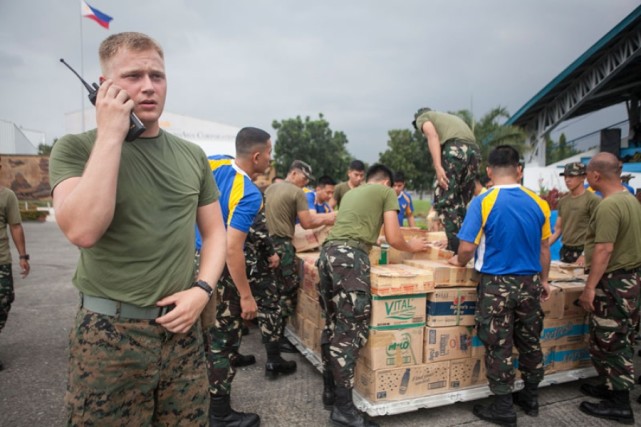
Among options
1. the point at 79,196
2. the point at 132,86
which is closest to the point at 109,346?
the point at 79,196

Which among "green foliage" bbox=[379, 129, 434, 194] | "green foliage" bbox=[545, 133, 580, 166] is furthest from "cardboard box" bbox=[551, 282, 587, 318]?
"green foliage" bbox=[379, 129, 434, 194]

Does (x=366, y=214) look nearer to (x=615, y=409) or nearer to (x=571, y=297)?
(x=571, y=297)

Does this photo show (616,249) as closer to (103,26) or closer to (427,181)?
(103,26)

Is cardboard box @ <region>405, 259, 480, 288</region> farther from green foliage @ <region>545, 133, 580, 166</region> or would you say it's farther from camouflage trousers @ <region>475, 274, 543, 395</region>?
green foliage @ <region>545, 133, 580, 166</region>

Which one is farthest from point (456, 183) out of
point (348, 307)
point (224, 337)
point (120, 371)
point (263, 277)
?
point (120, 371)

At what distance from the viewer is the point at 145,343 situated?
1.56 metres

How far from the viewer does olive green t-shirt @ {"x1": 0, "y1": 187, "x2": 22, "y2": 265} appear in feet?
14.2

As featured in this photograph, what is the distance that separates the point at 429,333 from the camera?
3396 millimetres

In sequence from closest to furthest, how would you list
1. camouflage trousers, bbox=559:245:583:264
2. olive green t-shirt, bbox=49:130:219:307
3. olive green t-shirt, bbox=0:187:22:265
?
olive green t-shirt, bbox=49:130:219:307, olive green t-shirt, bbox=0:187:22:265, camouflage trousers, bbox=559:245:583:264

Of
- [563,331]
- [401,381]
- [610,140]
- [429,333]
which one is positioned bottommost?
[401,381]

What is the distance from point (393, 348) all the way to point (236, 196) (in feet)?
5.97

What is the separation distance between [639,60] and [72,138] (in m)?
22.3

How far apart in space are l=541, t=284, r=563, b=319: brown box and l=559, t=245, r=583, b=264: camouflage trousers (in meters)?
2.35

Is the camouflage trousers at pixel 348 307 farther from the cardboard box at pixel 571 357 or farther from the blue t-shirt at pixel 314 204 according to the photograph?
the blue t-shirt at pixel 314 204
